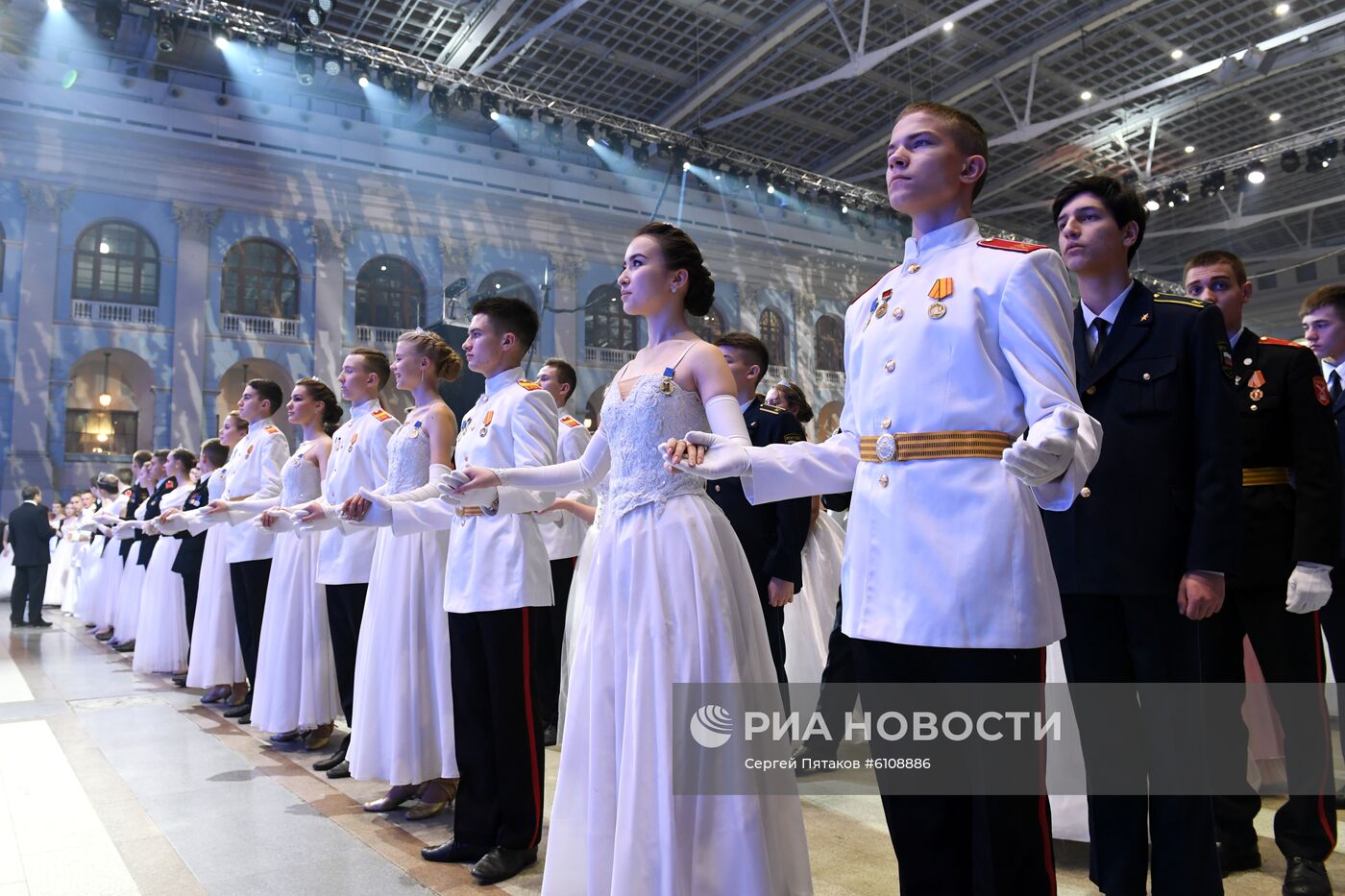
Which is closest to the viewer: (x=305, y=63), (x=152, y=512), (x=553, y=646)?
(x=553, y=646)

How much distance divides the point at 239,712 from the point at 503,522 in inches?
134

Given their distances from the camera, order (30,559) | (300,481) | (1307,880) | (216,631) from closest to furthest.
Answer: (1307,880) → (300,481) → (216,631) → (30,559)

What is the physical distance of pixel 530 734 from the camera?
3.02m

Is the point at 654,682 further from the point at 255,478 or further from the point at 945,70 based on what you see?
the point at 945,70

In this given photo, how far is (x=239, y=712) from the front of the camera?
555 cm

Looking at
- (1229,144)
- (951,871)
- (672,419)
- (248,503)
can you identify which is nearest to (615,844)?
(951,871)

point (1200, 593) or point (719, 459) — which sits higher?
point (719, 459)

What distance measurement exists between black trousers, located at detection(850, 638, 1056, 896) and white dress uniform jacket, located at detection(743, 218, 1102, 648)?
0.20ft

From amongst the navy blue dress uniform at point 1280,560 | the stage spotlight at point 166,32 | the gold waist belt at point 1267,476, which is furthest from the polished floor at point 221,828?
the stage spotlight at point 166,32

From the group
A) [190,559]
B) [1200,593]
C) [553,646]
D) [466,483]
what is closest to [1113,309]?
[1200,593]

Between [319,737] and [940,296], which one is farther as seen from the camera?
[319,737]

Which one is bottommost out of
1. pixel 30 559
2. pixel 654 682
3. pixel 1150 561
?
pixel 30 559

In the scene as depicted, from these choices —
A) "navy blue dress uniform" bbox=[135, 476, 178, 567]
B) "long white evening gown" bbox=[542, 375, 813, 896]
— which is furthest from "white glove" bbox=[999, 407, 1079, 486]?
"navy blue dress uniform" bbox=[135, 476, 178, 567]

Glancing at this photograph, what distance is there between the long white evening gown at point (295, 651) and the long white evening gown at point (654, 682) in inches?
103
